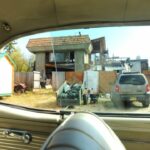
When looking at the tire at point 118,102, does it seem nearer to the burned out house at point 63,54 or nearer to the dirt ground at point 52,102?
the dirt ground at point 52,102

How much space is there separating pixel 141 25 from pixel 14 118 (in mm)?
1105

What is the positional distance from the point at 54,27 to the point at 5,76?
485mm

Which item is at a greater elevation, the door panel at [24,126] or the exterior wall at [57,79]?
the exterior wall at [57,79]

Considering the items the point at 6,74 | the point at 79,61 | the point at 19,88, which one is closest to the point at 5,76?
the point at 6,74

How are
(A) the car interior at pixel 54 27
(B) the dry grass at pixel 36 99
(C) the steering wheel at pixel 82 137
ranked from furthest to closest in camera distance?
(B) the dry grass at pixel 36 99 → (A) the car interior at pixel 54 27 → (C) the steering wheel at pixel 82 137

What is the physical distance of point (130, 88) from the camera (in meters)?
2.08

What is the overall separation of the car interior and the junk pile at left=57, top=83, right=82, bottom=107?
0.12m

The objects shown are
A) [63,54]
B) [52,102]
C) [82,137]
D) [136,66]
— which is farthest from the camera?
[52,102]

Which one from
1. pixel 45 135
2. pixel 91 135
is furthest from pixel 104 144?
pixel 45 135

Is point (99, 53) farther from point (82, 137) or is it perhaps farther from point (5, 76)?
point (82, 137)

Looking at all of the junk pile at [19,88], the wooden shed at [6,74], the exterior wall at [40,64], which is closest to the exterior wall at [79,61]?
the exterior wall at [40,64]

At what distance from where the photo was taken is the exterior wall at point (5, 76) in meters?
2.32

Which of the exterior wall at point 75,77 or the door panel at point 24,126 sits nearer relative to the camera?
the exterior wall at point 75,77

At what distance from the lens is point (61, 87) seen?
2076mm
